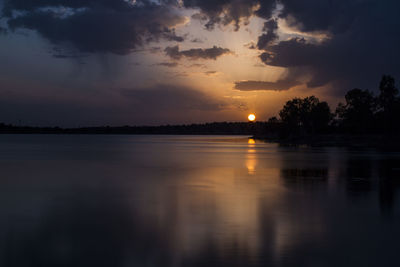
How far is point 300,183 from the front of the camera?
22.7 metres

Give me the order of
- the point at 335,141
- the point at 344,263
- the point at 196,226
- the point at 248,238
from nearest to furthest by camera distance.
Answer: the point at 344,263 < the point at 248,238 < the point at 196,226 < the point at 335,141

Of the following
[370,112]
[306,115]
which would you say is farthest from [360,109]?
[306,115]

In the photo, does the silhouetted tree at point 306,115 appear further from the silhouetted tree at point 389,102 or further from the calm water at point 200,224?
the calm water at point 200,224

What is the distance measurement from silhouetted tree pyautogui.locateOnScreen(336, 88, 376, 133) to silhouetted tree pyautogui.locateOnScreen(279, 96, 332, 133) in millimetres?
26200

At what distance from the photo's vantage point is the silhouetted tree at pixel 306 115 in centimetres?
11656

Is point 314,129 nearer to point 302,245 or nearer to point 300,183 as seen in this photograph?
point 300,183

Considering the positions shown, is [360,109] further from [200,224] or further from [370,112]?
[200,224]

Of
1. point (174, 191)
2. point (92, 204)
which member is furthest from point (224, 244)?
point (174, 191)

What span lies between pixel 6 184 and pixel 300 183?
58.0 feet

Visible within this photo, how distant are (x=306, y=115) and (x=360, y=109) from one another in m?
39.3

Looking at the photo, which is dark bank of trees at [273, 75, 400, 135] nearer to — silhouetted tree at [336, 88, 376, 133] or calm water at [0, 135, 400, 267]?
silhouetted tree at [336, 88, 376, 133]

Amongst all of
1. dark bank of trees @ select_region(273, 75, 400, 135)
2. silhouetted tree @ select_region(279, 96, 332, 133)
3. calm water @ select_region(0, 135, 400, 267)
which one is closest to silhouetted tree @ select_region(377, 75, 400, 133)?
dark bank of trees @ select_region(273, 75, 400, 135)

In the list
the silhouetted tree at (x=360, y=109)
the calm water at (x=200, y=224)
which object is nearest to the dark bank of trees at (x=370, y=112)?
the silhouetted tree at (x=360, y=109)

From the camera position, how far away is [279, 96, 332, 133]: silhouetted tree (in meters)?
117
